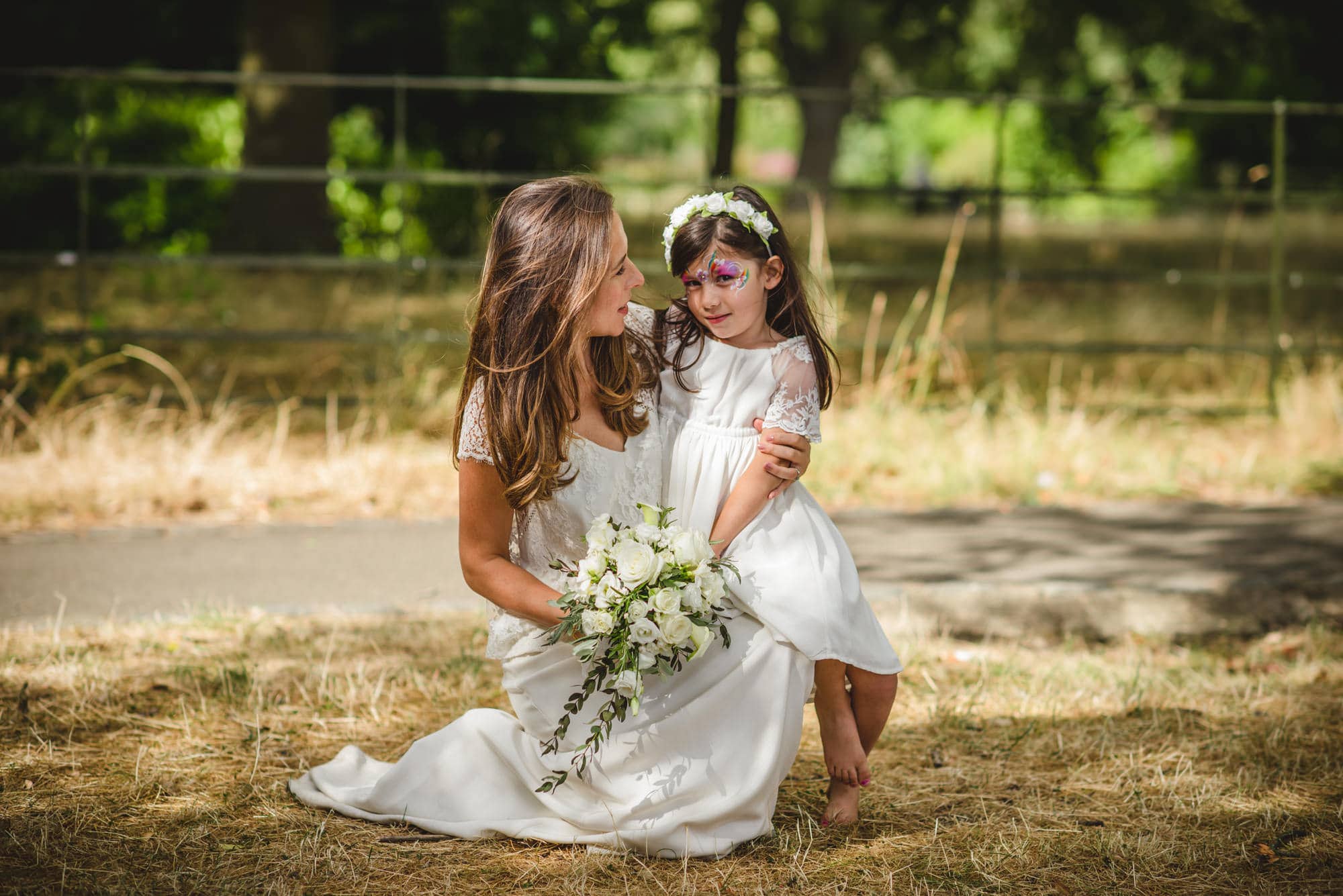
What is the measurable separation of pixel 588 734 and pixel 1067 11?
1368 centimetres

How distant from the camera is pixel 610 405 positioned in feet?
10.1

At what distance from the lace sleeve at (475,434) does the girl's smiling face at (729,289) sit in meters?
0.58

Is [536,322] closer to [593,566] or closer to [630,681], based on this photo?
[593,566]

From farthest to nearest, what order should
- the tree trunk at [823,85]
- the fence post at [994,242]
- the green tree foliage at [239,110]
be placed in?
the tree trunk at [823,85]
the green tree foliage at [239,110]
the fence post at [994,242]

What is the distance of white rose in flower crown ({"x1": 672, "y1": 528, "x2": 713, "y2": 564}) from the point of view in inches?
108

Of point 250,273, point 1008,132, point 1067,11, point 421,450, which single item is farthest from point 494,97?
point 1008,132

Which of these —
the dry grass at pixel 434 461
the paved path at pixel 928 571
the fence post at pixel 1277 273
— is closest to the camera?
the paved path at pixel 928 571

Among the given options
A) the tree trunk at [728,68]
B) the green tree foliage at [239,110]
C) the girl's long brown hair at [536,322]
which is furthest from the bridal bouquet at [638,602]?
the green tree foliage at [239,110]

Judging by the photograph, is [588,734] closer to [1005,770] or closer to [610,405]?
[610,405]

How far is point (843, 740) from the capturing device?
313 cm

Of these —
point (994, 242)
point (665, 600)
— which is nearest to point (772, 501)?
point (665, 600)

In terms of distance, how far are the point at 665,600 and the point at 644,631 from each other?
0.09 meters

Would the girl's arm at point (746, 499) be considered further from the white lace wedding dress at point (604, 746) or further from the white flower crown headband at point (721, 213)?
the white flower crown headband at point (721, 213)

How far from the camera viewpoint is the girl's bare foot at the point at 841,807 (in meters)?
3.16
